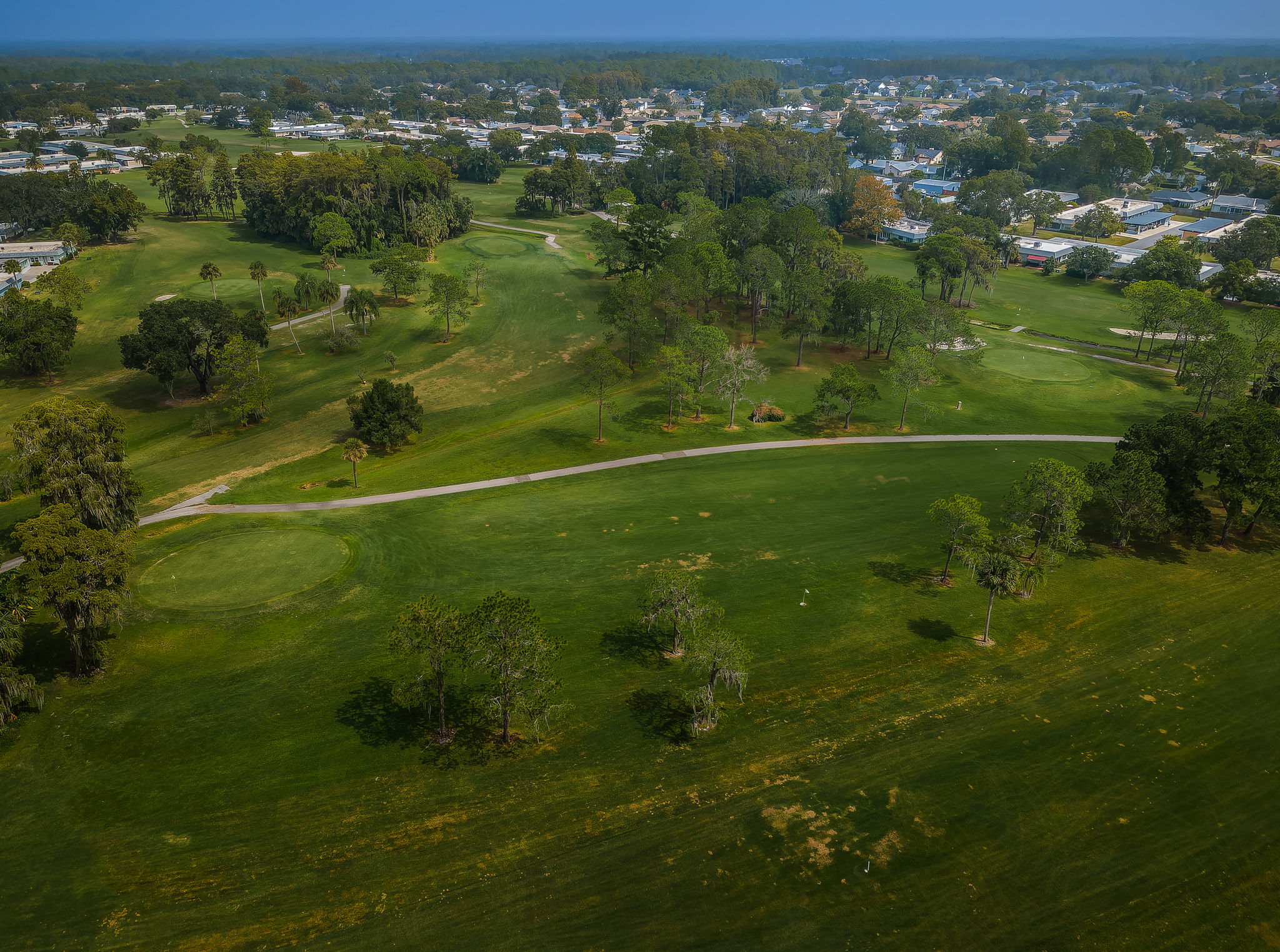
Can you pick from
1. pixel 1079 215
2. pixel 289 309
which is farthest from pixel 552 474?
pixel 1079 215

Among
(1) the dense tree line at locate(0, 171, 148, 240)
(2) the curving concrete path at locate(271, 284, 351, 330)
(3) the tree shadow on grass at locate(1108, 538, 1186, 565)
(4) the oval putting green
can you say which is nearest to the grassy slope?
(2) the curving concrete path at locate(271, 284, 351, 330)

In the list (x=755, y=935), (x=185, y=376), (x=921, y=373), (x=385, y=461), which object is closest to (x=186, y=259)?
(x=185, y=376)

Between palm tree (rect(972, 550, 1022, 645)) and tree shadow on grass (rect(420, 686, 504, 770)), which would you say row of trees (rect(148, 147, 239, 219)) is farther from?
palm tree (rect(972, 550, 1022, 645))

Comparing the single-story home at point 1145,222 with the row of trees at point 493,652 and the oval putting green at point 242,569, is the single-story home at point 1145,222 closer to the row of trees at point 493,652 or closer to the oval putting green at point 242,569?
the oval putting green at point 242,569

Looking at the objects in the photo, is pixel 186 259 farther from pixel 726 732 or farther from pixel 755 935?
pixel 755 935

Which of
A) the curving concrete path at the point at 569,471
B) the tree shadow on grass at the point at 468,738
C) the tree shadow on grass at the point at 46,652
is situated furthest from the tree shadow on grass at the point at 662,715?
the tree shadow on grass at the point at 46,652

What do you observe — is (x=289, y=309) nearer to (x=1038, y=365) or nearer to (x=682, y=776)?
(x=682, y=776)

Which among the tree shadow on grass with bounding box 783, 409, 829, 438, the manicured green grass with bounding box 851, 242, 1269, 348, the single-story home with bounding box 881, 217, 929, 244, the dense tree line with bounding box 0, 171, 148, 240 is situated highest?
the dense tree line with bounding box 0, 171, 148, 240
